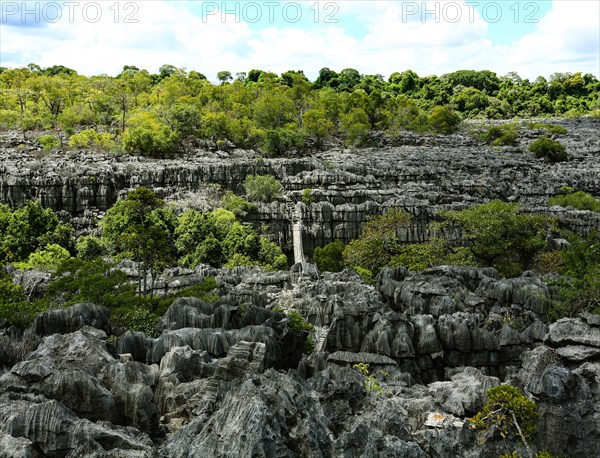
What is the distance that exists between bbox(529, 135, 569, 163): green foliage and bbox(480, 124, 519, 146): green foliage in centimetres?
687

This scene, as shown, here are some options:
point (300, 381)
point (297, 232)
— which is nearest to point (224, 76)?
point (297, 232)

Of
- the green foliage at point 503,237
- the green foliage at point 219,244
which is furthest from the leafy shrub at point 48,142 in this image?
the green foliage at point 503,237

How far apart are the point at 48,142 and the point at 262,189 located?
23656mm

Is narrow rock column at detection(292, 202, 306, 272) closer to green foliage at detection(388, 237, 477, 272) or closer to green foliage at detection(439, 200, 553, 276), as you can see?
green foliage at detection(388, 237, 477, 272)

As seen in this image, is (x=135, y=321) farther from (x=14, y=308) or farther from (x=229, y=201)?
(x=229, y=201)

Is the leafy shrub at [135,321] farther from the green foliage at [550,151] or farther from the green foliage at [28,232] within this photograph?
the green foliage at [550,151]

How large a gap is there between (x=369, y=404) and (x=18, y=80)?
79474 millimetres

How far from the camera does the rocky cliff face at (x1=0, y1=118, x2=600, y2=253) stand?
42775 millimetres

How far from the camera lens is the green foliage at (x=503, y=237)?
34688 mm

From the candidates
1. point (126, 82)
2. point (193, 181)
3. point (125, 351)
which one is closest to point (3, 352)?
point (125, 351)

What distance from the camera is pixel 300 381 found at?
14492 millimetres

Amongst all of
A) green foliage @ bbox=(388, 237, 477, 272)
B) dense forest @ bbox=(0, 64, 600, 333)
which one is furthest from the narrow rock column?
green foliage @ bbox=(388, 237, 477, 272)

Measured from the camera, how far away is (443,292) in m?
24.6

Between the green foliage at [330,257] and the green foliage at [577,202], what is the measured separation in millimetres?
16088
